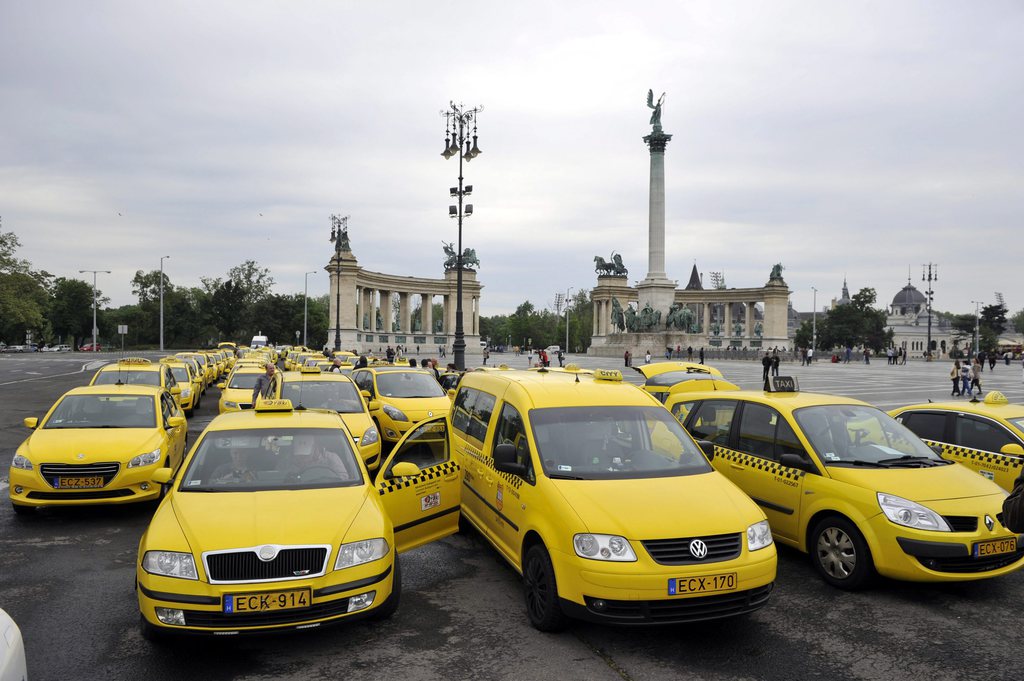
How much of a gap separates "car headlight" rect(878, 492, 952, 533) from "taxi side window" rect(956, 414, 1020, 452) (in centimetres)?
288

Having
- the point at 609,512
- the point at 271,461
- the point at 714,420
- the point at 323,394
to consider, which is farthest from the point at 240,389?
the point at 609,512

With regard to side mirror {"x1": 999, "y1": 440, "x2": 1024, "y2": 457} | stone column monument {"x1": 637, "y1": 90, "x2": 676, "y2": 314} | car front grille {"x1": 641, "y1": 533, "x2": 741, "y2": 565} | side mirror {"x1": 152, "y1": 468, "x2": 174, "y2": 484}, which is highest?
stone column monument {"x1": 637, "y1": 90, "x2": 676, "y2": 314}

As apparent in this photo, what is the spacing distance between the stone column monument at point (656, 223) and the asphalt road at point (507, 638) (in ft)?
193

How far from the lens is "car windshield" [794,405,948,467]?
21.8ft

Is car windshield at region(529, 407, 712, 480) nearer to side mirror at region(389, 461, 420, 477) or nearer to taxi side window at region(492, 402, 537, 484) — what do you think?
taxi side window at region(492, 402, 537, 484)

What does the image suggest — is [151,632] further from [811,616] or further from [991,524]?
[991,524]

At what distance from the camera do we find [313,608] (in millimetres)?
4516

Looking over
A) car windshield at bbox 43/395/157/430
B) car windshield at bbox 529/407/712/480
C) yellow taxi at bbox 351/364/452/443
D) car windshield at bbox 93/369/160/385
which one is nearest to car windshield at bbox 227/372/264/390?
car windshield at bbox 93/369/160/385

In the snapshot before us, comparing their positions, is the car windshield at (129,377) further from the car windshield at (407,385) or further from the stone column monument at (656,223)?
the stone column monument at (656,223)

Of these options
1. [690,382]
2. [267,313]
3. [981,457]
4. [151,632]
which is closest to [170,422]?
[151,632]

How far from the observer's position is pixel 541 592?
5.25m

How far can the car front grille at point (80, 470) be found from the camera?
7.91 metres

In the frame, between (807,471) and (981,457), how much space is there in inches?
119

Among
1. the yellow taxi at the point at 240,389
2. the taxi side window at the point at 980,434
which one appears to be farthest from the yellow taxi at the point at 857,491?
the yellow taxi at the point at 240,389
